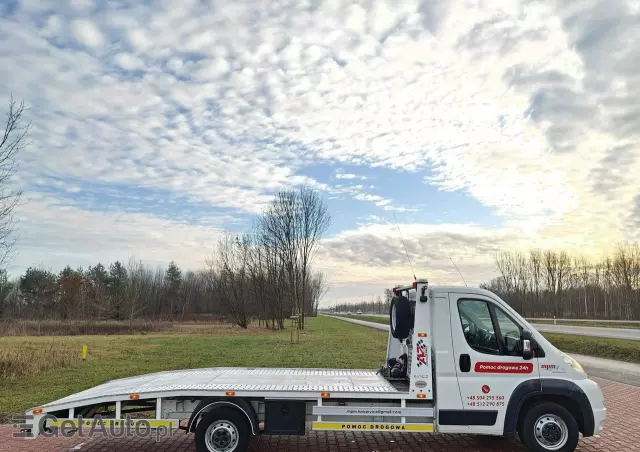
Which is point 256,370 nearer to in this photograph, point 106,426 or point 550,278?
point 106,426

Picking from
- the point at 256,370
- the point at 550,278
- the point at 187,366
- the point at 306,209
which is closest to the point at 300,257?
the point at 306,209

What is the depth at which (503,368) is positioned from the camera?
21.2ft

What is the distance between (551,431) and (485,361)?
3.97 ft

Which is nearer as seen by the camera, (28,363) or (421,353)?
(421,353)

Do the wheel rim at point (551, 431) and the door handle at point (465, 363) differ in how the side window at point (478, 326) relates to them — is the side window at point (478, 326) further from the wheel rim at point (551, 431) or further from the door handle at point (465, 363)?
the wheel rim at point (551, 431)

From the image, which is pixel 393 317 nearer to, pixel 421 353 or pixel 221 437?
pixel 421 353

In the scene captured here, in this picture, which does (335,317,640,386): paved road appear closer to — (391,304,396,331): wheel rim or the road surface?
the road surface

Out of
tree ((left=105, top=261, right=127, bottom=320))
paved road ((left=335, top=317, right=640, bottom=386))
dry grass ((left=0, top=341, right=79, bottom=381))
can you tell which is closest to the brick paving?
paved road ((left=335, top=317, right=640, bottom=386))

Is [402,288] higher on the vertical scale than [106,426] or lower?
higher

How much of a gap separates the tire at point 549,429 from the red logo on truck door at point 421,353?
1.48m

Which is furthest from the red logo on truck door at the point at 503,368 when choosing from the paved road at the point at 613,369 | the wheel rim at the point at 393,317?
the paved road at the point at 613,369

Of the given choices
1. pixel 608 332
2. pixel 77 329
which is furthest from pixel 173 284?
pixel 608 332

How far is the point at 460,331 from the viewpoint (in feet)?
21.6

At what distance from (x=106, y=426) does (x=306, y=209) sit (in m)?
36.0
